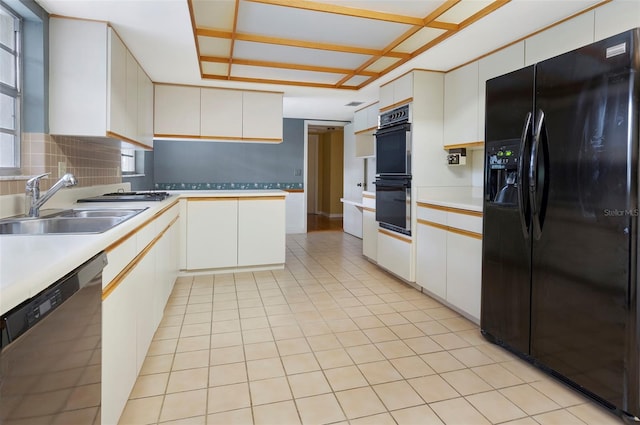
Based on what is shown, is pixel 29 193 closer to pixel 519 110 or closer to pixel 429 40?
pixel 519 110

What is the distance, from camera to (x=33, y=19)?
7.35ft

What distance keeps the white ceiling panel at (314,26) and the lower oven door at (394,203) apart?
1.30m

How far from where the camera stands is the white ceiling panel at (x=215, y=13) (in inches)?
101

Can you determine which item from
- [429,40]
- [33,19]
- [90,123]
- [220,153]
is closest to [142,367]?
[90,123]

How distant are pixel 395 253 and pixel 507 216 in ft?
5.82

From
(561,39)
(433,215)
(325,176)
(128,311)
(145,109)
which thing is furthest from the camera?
(325,176)

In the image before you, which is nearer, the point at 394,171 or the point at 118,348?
the point at 118,348

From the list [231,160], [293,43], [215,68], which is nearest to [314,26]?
[293,43]

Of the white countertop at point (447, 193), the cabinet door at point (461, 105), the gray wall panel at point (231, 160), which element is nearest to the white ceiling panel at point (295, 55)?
the cabinet door at point (461, 105)

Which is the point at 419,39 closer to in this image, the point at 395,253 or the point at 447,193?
the point at 447,193

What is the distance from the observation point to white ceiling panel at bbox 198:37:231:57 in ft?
10.6

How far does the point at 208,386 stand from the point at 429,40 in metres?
3.03

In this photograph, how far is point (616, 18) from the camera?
2.16 meters

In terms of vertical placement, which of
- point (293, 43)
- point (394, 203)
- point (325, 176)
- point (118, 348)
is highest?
point (293, 43)
